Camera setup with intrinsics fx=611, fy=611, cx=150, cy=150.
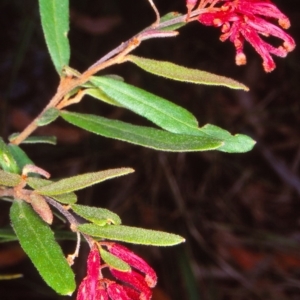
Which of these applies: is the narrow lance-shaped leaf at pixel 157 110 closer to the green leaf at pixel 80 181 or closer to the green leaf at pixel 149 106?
the green leaf at pixel 149 106

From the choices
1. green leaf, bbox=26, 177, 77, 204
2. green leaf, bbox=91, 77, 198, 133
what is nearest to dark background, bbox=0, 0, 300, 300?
green leaf, bbox=91, 77, 198, 133

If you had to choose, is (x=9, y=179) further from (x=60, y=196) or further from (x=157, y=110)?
(x=157, y=110)

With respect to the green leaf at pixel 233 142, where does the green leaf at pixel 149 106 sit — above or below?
above

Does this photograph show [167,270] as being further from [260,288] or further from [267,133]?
[267,133]

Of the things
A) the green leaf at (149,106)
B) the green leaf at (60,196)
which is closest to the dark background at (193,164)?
the green leaf at (149,106)

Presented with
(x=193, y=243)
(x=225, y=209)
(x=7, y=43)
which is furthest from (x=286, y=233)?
(x=7, y=43)
